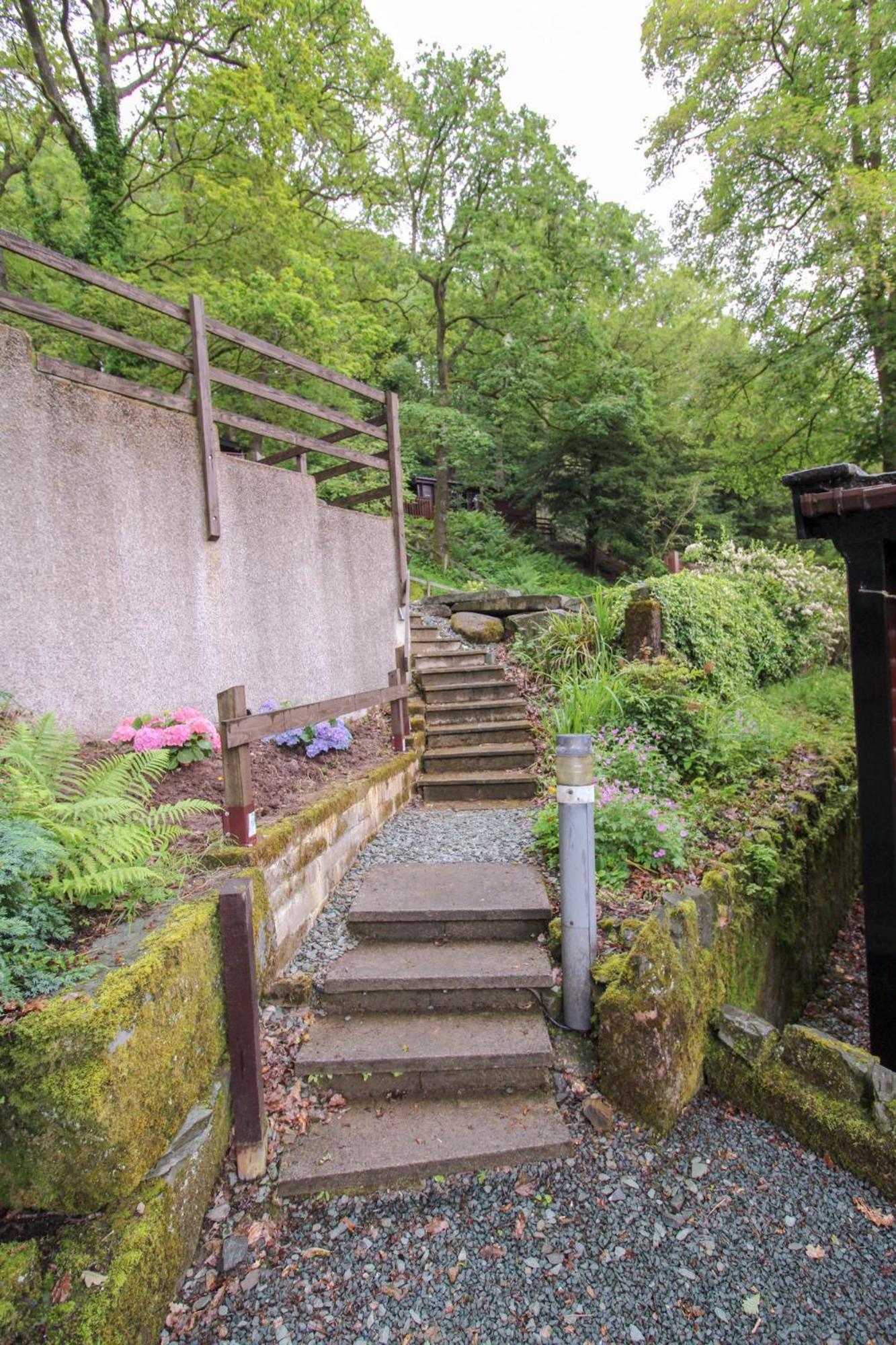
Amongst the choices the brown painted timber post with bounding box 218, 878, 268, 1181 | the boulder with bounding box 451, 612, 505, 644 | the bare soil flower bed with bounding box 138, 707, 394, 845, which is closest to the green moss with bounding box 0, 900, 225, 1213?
the brown painted timber post with bounding box 218, 878, 268, 1181

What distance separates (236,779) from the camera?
A: 2.63 m

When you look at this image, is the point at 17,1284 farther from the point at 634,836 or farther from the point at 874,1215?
the point at 634,836

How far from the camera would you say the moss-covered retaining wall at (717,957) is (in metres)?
2.36

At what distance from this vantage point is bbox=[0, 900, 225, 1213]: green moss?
63.1 inches

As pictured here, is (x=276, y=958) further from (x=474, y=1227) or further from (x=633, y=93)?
(x=633, y=93)

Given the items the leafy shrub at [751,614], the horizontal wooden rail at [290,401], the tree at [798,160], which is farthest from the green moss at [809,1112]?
the tree at [798,160]

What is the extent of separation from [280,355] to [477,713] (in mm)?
3348

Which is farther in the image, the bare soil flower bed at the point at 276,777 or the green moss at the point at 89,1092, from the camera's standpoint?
the bare soil flower bed at the point at 276,777

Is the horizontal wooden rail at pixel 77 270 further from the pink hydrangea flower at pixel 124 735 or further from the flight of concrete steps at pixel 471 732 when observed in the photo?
the flight of concrete steps at pixel 471 732

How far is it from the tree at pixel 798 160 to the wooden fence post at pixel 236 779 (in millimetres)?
10089

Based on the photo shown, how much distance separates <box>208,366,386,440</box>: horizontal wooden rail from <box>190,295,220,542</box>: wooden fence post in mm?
128

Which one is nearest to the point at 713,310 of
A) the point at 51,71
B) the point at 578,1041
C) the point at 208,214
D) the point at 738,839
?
the point at 208,214

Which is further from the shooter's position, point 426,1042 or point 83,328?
point 83,328

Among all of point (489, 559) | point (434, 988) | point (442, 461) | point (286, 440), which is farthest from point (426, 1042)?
point (442, 461)
